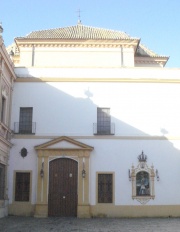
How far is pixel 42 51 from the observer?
26141mm

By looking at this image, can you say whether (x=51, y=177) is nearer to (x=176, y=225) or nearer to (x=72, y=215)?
(x=72, y=215)

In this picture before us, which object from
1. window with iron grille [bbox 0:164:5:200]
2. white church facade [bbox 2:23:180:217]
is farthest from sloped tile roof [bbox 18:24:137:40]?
window with iron grille [bbox 0:164:5:200]

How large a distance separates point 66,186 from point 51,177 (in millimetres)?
938

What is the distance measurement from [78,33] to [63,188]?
42.0ft

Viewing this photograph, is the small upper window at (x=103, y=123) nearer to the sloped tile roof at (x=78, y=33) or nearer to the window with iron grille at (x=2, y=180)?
the window with iron grille at (x=2, y=180)

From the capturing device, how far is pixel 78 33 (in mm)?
28266

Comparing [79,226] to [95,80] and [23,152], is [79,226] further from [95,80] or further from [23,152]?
[95,80]

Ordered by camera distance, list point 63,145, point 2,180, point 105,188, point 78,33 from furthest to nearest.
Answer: point 78,33 < point 63,145 < point 105,188 < point 2,180

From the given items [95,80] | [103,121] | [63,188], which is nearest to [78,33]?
[95,80]

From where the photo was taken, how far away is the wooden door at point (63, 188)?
20078mm

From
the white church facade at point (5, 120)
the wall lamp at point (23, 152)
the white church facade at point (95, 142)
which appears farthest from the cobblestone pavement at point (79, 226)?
the wall lamp at point (23, 152)

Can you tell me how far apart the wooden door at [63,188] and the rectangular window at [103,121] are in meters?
2.31

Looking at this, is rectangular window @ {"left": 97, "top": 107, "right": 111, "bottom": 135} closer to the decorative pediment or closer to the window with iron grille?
the decorative pediment

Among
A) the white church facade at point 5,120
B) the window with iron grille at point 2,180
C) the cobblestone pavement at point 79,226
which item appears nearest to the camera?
the cobblestone pavement at point 79,226
